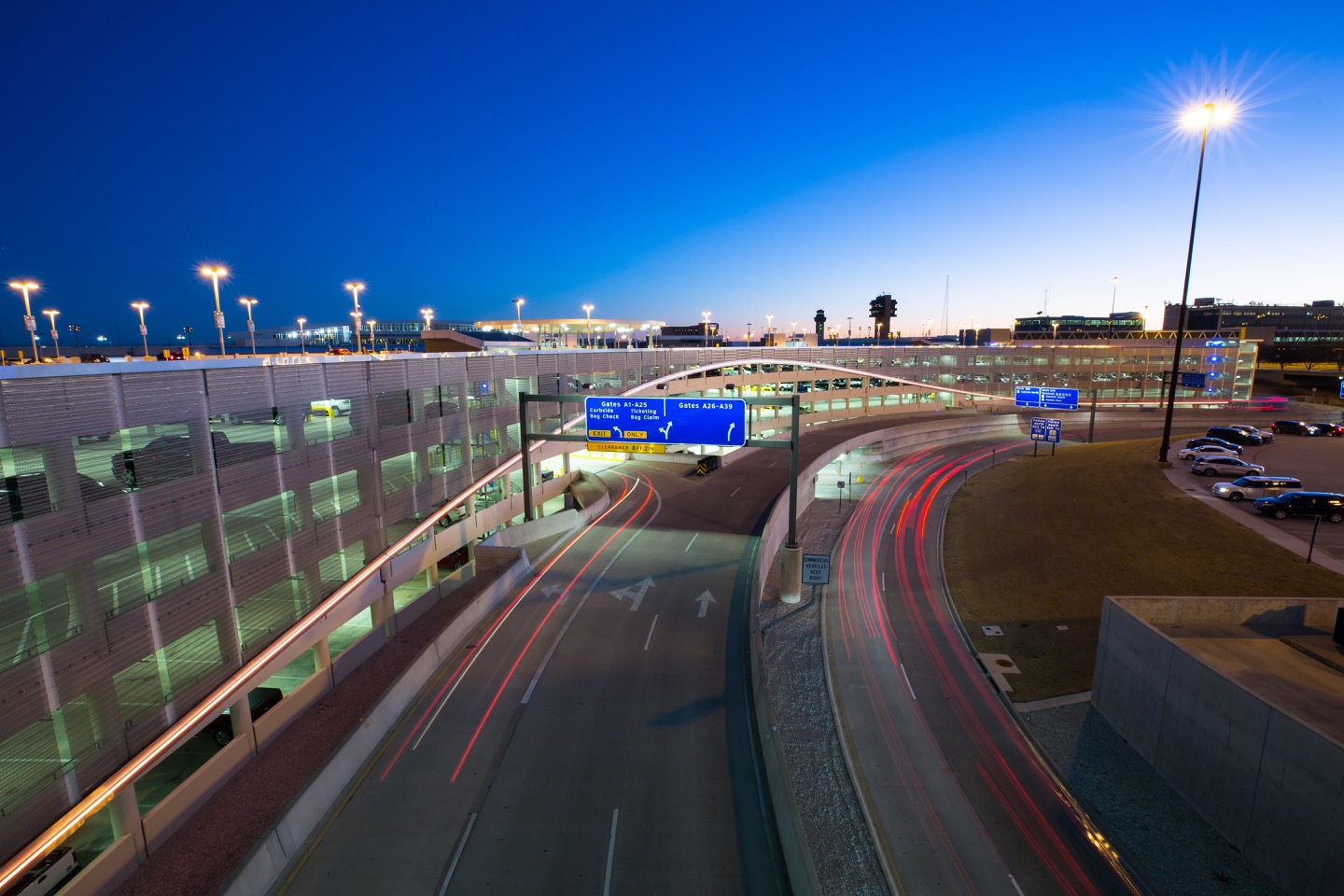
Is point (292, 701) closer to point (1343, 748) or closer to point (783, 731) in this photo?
point (783, 731)

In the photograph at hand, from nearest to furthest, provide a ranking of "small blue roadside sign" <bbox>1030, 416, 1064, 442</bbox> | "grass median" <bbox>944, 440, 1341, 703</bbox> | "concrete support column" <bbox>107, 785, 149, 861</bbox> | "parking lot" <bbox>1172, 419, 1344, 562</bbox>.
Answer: "concrete support column" <bbox>107, 785, 149, 861</bbox> → "grass median" <bbox>944, 440, 1341, 703</bbox> → "parking lot" <bbox>1172, 419, 1344, 562</bbox> → "small blue roadside sign" <bbox>1030, 416, 1064, 442</bbox>

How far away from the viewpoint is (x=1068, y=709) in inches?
848

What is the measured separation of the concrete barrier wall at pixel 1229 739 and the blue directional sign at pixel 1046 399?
44.9 m

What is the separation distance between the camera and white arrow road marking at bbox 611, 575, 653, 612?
24.7m

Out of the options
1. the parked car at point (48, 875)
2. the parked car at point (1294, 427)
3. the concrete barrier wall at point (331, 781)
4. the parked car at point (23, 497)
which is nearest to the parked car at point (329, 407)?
the parked car at point (23, 497)

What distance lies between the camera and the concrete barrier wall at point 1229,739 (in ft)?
43.3

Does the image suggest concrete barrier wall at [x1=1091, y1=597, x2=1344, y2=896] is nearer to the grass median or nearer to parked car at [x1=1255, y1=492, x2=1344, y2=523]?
the grass median

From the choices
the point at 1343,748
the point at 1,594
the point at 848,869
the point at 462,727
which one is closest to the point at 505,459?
the point at 462,727

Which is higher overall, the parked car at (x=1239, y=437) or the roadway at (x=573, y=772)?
the parked car at (x=1239, y=437)

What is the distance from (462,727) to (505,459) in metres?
20.1

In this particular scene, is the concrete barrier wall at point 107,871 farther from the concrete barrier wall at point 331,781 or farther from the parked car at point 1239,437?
the parked car at point 1239,437

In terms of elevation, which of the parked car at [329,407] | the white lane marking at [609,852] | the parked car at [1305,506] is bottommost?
the white lane marking at [609,852]

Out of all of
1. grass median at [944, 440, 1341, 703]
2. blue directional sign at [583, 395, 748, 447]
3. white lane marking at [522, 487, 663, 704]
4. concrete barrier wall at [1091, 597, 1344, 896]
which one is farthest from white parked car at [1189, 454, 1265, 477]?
white lane marking at [522, 487, 663, 704]

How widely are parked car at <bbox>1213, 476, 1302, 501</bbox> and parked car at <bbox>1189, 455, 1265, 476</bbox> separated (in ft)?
12.5
